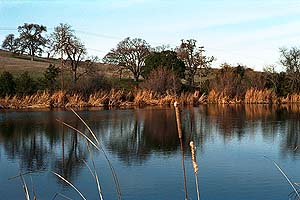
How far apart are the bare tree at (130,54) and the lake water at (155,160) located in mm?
26689

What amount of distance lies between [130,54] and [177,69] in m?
8.85

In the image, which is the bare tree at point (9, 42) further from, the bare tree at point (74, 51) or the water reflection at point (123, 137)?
the water reflection at point (123, 137)

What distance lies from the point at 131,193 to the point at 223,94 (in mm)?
23619

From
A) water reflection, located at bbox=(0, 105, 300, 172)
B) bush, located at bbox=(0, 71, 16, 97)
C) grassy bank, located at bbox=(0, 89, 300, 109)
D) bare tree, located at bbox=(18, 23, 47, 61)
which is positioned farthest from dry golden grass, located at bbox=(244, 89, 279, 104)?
bare tree, located at bbox=(18, 23, 47, 61)

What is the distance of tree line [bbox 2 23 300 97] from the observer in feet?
96.4

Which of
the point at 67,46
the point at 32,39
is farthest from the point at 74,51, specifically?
the point at 32,39

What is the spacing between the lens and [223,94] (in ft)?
94.7

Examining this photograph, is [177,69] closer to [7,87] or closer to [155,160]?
[7,87]

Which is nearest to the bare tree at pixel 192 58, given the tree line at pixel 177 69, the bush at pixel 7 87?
the tree line at pixel 177 69

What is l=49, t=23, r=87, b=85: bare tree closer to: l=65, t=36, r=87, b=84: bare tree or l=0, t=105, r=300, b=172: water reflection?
l=65, t=36, r=87, b=84: bare tree

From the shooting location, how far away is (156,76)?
29.2 meters

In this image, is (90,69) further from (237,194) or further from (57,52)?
(237,194)

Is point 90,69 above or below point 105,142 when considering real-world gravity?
above

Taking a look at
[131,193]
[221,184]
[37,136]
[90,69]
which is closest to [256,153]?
[221,184]
